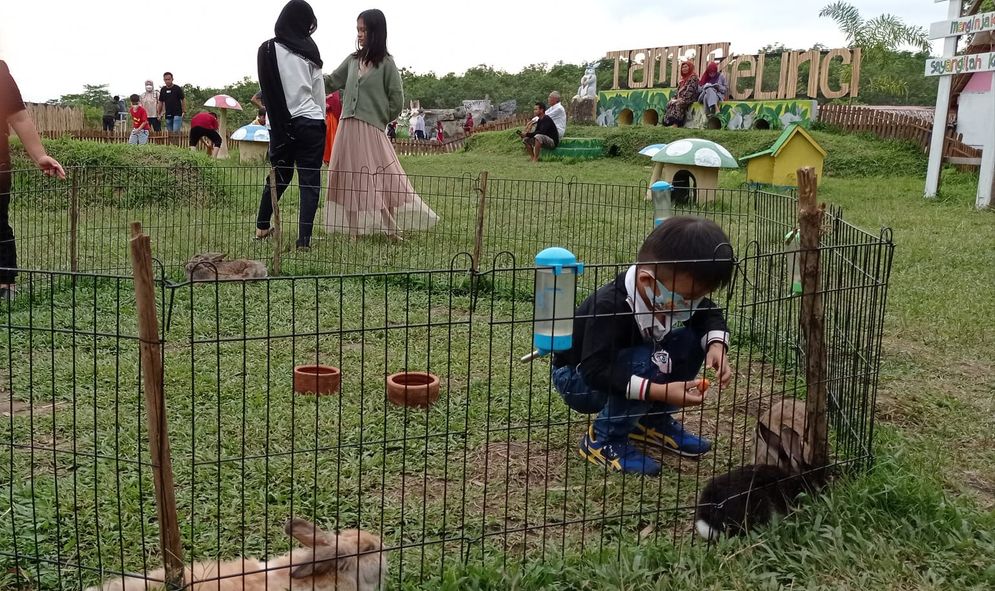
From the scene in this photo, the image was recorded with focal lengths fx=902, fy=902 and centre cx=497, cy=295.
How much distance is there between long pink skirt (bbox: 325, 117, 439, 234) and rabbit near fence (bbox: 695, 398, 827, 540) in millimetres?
5494

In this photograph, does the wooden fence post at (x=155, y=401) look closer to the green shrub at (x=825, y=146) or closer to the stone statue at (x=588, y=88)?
the green shrub at (x=825, y=146)

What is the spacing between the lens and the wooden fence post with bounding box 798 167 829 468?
3197mm

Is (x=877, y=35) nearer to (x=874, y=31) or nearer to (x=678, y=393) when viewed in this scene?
(x=874, y=31)

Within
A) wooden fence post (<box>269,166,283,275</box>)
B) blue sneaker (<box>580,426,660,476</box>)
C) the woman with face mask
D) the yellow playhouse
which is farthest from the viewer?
the woman with face mask

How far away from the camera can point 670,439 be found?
3.85m

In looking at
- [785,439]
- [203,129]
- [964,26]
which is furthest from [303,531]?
[203,129]

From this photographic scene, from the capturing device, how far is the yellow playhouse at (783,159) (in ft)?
41.7

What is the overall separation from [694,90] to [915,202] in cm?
879

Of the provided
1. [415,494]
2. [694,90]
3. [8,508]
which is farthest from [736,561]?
[694,90]

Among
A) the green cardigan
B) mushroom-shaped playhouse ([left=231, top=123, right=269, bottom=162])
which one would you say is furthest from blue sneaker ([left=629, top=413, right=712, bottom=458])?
mushroom-shaped playhouse ([left=231, top=123, right=269, bottom=162])

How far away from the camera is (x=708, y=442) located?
3875mm

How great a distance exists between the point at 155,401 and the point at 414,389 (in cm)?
193

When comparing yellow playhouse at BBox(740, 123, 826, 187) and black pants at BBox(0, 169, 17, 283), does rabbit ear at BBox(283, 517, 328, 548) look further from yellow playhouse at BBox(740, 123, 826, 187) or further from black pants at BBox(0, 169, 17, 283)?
yellow playhouse at BBox(740, 123, 826, 187)

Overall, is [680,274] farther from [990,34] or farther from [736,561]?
[990,34]
